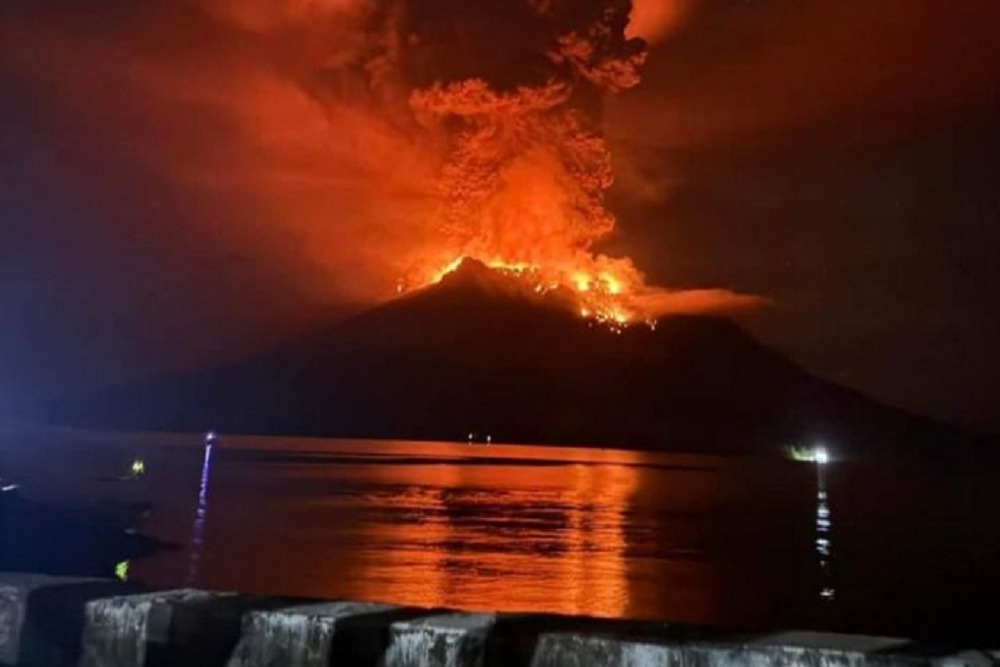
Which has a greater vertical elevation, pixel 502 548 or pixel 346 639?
pixel 502 548

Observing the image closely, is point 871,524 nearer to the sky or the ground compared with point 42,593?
nearer to the sky

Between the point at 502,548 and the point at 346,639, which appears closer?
the point at 346,639

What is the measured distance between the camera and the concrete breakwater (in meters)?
6.95

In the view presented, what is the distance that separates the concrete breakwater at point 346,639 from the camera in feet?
22.8

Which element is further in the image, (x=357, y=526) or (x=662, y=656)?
(x=357, y=526)

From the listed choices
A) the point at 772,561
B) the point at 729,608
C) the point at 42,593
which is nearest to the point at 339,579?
the point at 729,608

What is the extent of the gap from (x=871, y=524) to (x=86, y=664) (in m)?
97.4

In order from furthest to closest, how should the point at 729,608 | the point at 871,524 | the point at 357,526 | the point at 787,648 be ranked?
the point at 871,524, the point at 357,526, the point at 729,608, the point at 787,648

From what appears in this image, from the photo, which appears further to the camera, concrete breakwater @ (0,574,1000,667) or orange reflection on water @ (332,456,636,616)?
orange reflection on water @ (332,456,636,616)

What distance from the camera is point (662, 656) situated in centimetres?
704

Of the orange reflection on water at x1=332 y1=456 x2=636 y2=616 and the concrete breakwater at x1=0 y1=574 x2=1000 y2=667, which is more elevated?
the orange reflection on water at x1=332 y1=456 x2=636 y2=616

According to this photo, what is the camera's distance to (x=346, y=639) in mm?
7375

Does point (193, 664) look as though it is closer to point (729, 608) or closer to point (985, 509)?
point (729, 608)

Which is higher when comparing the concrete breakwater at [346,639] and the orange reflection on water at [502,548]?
the orange reflection on water at [502,548]
